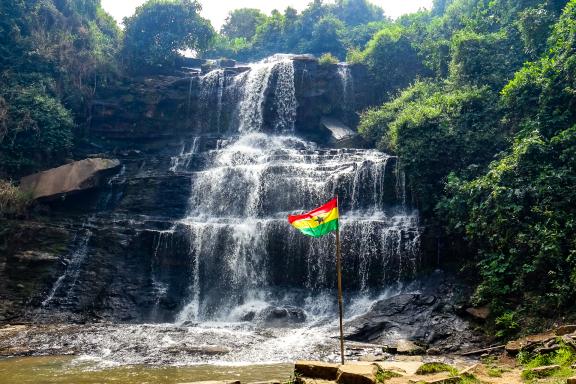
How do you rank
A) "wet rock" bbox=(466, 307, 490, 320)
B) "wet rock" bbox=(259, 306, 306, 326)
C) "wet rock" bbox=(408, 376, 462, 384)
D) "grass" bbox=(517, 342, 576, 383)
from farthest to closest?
"wet rock" bbox=(259, 306, 306, 326) < "wet rock" bbox=(466, 307, 490, 320) < "grass" bbox=(517, 342, 576, 383) < "wet rock" bbox=(408, 376, 462, 384)

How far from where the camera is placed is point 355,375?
7.14 m

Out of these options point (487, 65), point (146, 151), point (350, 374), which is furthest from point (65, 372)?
point (487, 65)

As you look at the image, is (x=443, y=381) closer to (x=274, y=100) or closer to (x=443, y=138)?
(x=443, y=138)

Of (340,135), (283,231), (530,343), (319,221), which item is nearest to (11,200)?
(283,231)

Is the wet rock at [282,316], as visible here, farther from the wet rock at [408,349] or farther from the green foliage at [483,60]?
the green foliage at [483,60]

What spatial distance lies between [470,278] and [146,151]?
66.1 ft

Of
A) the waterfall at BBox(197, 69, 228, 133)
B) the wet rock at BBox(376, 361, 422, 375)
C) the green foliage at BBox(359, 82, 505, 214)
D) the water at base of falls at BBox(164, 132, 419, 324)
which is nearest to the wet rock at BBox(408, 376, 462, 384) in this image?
the wet rock at BBox(376, 361, 422, 375)

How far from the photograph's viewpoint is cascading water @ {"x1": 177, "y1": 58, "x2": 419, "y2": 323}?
57.6 ft

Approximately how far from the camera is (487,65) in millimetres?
22578

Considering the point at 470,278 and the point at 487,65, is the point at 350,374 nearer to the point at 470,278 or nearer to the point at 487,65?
the point at 470,278

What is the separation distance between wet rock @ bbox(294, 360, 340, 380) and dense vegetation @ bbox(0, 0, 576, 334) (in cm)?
641

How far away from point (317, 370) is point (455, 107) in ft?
52.2

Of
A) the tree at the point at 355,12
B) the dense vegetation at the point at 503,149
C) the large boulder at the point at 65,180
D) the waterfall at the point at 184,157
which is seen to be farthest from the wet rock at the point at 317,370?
the tree at the point at 355,12

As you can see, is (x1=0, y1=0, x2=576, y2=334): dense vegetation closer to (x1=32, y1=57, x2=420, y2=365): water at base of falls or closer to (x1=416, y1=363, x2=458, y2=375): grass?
(x1=32, y1=57, x2=420, y2=365): water at base of falls
